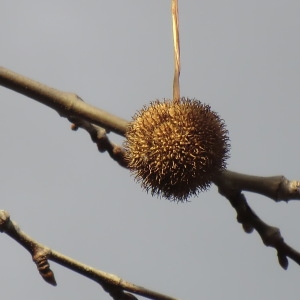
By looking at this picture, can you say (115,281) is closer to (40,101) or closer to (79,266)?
(79,266)

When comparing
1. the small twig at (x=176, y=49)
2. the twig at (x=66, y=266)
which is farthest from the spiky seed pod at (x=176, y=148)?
the twig at (x=66, y=266)

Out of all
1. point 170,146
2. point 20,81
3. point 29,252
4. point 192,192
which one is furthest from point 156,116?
point 29,252

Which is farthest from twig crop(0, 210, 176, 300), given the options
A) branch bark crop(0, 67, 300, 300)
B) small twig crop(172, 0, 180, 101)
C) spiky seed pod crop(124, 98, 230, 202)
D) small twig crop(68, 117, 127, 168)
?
small twig crop(172, 0, 180, 101)

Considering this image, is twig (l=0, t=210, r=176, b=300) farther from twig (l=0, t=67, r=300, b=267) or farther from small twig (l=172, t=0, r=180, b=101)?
small twig (l=172, t=0, r=180, b=101)

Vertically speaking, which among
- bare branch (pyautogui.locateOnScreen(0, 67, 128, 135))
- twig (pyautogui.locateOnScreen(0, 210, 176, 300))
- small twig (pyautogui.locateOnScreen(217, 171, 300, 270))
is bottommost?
twig (pyautogui.locateOnScreen(0, 210, 176, 300))

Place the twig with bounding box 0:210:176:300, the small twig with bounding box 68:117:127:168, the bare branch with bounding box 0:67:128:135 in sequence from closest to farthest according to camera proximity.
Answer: the twig with bounding box 0:210:176:300 < the bare branch with bounding box 0:67:128:135 < the small twig with bounding box 68:117:127:168

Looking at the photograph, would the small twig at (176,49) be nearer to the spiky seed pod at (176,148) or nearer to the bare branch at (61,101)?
the spiky seed pod at (176,148)

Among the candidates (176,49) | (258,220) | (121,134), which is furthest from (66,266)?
(176,49)
